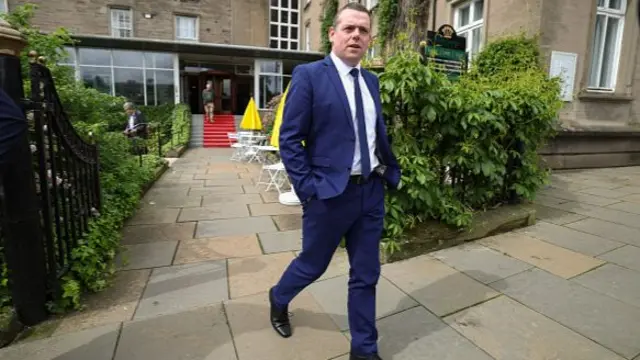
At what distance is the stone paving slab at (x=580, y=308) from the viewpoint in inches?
88.1

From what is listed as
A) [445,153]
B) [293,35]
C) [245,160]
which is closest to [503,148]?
[445,153]

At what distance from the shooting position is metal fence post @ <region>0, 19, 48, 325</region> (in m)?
2.11

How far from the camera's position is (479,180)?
13.5 ft

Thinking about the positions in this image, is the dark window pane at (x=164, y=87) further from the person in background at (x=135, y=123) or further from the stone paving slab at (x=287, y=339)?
the stone paving slab at (x=287, y=339)

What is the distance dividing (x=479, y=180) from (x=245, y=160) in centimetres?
808

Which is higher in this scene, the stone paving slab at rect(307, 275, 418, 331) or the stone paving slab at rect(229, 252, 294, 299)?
the stone paving slab at rect(307, 275, 418, 331)

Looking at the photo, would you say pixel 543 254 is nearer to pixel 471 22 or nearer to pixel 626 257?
pixel 626 257

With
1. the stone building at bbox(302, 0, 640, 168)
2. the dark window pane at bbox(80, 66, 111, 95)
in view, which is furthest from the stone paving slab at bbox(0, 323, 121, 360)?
the dark window pane at bbox(80, 66, 111, 95)

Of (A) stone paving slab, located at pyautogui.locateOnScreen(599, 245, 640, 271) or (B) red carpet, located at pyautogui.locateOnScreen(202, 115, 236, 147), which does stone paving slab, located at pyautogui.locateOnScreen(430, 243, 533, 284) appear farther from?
(B) red carpet, located at pyautogui.locateOnScreen(202, 115, 236, 147)

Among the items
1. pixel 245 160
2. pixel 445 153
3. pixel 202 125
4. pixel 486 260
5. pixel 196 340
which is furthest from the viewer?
pixel 202 125

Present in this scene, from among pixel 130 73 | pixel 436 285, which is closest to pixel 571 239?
pixel 436 285

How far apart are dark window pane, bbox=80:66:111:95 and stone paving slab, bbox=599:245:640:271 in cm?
2079

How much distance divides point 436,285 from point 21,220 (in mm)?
2837

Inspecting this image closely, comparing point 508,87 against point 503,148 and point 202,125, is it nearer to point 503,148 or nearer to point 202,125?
point 503,148
